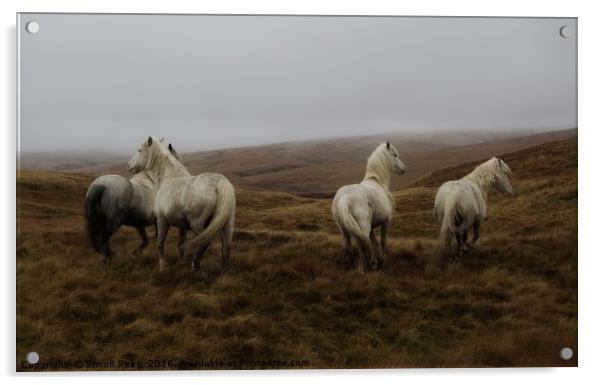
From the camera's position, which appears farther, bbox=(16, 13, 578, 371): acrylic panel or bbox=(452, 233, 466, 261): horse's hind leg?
bbox=(452, 233, 466, 261): horse's hind leg

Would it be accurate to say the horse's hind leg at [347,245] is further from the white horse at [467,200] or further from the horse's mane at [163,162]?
the horse's mane at [163,162]

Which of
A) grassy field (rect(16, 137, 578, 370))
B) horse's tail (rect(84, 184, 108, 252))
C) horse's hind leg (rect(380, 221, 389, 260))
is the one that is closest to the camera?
grassy field (rect(16, 137, 578, 370))

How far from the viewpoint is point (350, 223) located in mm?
3625

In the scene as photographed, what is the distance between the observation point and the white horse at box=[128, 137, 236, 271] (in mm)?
3600

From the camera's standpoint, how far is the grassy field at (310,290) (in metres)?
3.52

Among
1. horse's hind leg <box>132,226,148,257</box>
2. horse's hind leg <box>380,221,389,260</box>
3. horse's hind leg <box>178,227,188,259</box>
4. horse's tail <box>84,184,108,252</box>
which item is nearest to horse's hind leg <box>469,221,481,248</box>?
horse's hind leg <box>380,221,389,260</box>

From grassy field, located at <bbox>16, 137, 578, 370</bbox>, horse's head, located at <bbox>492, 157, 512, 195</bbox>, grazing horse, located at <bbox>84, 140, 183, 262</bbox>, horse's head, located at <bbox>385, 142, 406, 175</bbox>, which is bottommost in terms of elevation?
grassy field, located at <bbox>16, 137, 578, 370</bbox>

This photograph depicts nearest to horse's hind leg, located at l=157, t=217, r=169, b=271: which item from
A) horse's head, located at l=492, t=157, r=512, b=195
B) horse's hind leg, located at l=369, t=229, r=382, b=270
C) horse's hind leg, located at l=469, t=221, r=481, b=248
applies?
horse's hind leg, located at l=369, t=229, r=382, b=270

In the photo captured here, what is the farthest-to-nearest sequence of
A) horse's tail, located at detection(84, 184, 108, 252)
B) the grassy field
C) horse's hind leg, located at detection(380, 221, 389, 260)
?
1. horse's hind leg, located at detection(380, 221, 389, 260)
2. horse's tail, located at detection(84, 184, 108, 252)
3. the grassy field

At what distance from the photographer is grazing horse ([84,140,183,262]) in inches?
143

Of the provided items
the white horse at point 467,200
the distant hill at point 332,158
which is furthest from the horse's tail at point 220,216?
the white horse at point 467,200

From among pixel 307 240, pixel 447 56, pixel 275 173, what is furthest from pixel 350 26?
pixel 307 240

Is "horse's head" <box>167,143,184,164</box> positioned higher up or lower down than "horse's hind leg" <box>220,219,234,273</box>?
higher up

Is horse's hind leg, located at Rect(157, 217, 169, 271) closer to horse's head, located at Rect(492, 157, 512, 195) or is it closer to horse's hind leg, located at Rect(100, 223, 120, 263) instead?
horse's hind leg, located at Rect(100, 223, 120, 263)
